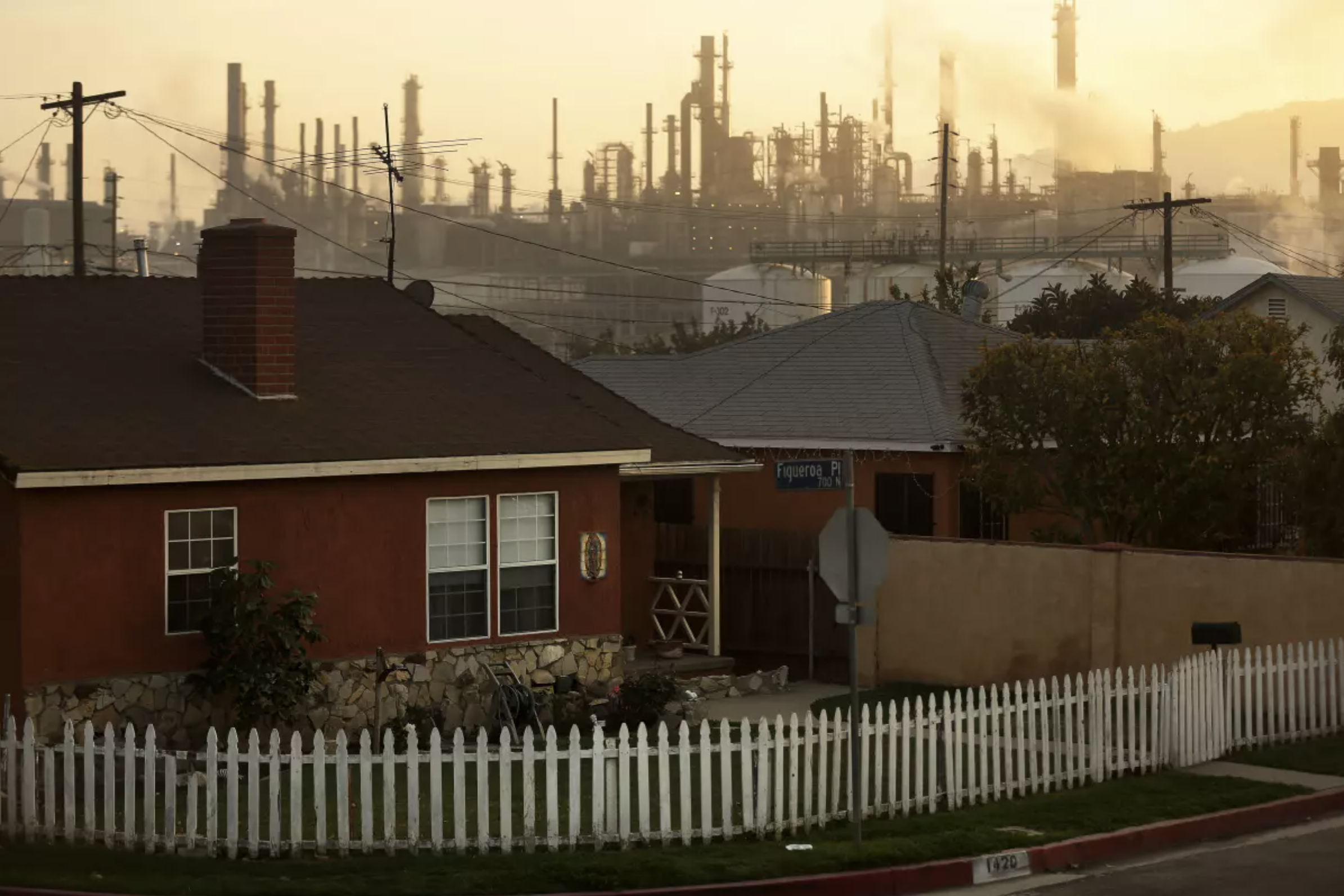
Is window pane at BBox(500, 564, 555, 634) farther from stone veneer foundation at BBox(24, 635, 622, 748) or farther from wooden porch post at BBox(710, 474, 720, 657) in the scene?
wooden porch post at BBox(710, 474, 720, 657)

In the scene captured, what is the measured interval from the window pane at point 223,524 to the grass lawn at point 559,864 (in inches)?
196

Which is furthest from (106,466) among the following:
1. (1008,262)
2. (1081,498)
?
(1008,262)

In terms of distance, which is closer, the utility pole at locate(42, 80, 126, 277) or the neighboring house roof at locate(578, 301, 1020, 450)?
the neighboring house roof at locate(578, 301, 1020, 450)

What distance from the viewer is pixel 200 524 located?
19.0 m

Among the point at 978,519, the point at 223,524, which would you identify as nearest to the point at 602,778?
the point at 223,524

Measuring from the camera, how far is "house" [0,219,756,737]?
18156 millimetres

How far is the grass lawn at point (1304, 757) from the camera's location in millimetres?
17578

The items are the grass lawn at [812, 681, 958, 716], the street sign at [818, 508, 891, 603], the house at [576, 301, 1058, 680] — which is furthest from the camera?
the house at [576, 301, 1058, 680]

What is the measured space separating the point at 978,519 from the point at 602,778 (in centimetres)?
1753

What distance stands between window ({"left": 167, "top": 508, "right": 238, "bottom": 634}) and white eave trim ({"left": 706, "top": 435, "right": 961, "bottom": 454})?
42.3ft

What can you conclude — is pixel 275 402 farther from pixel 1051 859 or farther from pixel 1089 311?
pixel 1089 311

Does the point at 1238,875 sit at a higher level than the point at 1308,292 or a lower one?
lower

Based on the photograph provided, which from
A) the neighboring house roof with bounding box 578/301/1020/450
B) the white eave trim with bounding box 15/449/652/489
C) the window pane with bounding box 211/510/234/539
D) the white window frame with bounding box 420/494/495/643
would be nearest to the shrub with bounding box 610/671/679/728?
the white window frame with bounding box 420/494/495/643

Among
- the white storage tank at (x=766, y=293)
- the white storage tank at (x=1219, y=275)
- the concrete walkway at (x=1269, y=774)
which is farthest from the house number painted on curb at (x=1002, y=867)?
the white storage tank at (x=766, y=293)
